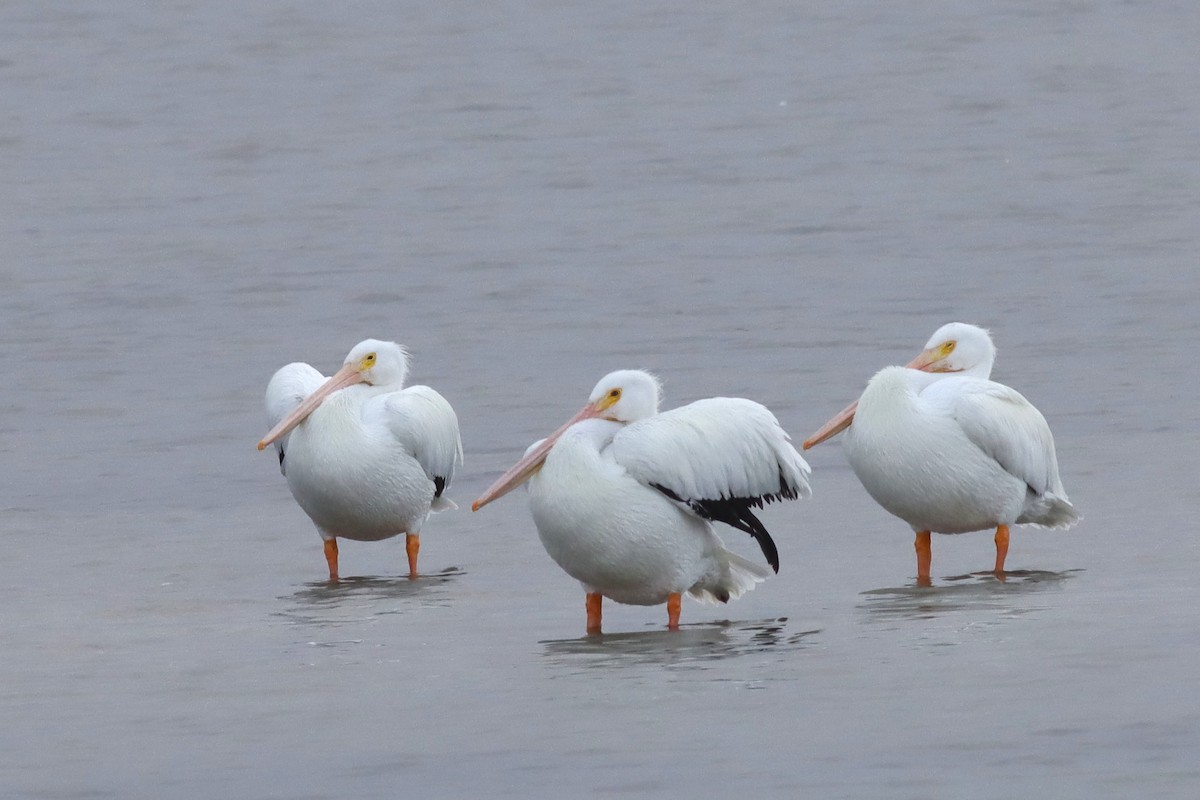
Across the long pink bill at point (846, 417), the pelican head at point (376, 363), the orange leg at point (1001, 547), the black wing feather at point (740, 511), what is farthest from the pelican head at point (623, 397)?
the pelican head at point (376, 363)

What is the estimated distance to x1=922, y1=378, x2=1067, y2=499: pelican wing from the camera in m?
7.47

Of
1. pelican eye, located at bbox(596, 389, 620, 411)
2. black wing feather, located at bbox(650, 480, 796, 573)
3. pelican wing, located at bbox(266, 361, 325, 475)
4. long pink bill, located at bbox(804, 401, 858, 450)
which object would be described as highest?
pelican eye, located at bbox(596, 389, 620, 411)

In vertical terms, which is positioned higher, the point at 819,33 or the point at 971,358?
the point at 819,33

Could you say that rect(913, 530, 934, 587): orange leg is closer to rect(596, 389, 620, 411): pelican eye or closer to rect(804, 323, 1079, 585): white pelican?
rect(804, 323, 1079, 585): white pelican

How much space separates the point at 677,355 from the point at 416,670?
242 inches

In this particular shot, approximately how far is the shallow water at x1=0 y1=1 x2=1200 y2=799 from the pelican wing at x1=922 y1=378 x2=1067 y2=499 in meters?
0.30

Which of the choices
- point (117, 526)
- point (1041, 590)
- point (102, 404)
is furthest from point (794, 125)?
point (1041, 590)

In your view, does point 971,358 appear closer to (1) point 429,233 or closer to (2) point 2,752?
(2) point 2,752

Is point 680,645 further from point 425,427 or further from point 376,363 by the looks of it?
point 376,363

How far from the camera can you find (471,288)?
46.3ft

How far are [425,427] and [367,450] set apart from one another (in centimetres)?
26

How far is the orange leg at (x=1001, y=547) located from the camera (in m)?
7.41

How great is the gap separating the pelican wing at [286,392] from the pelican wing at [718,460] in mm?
2035

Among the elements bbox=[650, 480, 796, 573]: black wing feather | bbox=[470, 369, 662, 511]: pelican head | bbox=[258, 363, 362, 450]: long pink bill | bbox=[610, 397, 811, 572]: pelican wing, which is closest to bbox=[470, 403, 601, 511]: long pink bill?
bbox=[470, 369, 662, 511]: pelican head
